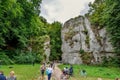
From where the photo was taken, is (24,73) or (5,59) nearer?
(24,73)

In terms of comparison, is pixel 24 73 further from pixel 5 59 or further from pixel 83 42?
Result: pixel 83 42

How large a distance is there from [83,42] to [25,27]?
48.3 ft

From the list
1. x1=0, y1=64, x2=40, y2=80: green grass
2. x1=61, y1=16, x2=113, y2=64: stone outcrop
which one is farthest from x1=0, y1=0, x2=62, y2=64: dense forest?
x1=0, y1=64, x2=40, y2=80: green grass

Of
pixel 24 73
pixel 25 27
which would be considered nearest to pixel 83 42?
pixel 25 27

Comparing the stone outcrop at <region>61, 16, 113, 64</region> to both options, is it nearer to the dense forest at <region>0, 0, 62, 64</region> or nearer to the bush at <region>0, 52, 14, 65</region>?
the dense forest at <region>0, 0, 62, 64</region>

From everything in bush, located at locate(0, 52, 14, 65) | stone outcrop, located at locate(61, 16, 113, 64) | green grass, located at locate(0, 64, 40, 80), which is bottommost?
green grass, located at locate(0, 64, 40, 80)

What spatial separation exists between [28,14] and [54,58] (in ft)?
158

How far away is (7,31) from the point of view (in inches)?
2506

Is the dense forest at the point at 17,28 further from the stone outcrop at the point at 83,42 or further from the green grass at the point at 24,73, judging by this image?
the green grass at the point at 24,73

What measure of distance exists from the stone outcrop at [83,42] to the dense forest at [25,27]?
77.9 inches

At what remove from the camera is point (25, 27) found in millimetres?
68375

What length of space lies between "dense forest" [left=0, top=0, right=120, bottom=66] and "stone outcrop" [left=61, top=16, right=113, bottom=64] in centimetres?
198

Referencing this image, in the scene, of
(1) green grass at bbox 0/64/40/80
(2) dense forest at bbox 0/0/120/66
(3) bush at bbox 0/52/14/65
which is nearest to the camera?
(1) green grass at bbox 0/64/40/80

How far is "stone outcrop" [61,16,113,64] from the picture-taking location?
73.2 m
